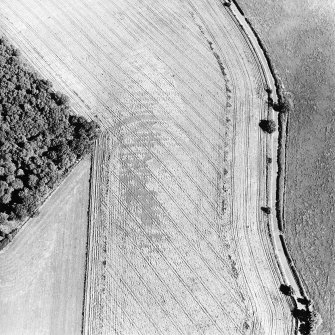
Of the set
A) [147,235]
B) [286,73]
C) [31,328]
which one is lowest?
[31,328]

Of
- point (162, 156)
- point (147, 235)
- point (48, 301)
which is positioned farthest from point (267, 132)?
point (48, 301)

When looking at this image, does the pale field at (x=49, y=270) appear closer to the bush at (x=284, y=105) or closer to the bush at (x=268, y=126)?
the bush at (x=268, y=126)

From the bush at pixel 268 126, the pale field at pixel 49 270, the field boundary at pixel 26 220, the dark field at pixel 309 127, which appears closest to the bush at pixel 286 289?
the dark field at pixel 309 127

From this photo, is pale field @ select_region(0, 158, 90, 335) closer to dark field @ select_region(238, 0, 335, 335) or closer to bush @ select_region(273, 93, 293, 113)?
dark field @ select_region(238, 0, 335, 335)

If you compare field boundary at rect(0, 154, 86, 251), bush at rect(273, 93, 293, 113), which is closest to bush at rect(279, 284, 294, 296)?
bush at rect(273, 93, 293, 113)

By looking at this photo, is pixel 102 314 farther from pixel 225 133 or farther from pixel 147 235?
pixel 225 133

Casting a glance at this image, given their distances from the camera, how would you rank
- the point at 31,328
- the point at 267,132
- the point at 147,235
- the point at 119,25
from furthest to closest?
the point at 119,25
the point at 267,132
the point at 147,235
the point at 31,328
